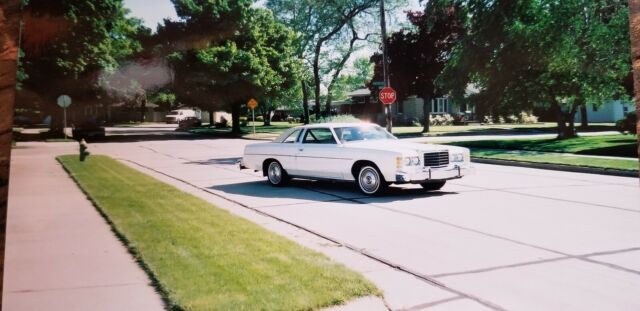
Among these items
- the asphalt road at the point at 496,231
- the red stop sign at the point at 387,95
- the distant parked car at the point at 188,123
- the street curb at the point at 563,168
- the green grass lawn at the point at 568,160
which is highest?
the distant parked car at the point at 188,123

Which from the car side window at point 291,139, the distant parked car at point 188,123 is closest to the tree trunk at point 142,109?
the distant parked car at point 188,123

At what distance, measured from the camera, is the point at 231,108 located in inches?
1748

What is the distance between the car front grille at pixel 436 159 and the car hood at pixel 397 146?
94 millimetres

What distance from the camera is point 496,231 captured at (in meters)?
6.82

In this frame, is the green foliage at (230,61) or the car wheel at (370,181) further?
the green foliage at (230,61)

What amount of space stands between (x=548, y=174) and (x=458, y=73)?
46.9ft

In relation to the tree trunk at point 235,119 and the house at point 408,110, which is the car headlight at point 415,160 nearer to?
the tree trunk at point 235,119

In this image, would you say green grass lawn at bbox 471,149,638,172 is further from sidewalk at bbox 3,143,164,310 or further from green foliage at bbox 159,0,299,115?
green foliage at bbox 159,0,299,115

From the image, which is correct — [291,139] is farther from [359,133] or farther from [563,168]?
[563,168]

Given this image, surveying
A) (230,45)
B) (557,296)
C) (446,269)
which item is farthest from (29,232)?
(230,45)

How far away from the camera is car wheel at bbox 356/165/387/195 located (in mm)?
10086

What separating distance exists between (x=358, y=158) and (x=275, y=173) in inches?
107

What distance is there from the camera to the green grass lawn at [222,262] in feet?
13.6

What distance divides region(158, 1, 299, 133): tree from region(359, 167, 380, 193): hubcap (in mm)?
29800
